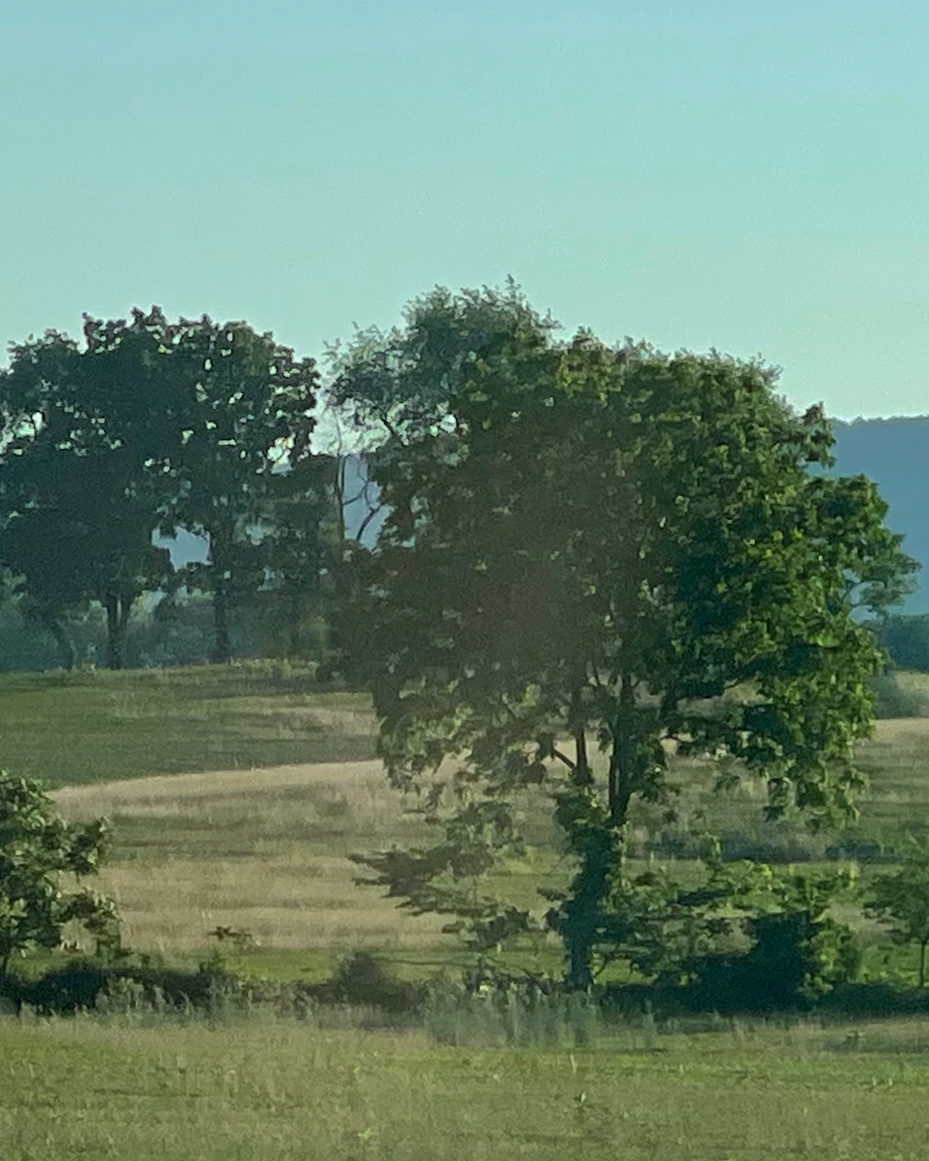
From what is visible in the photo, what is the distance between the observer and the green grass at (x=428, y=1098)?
53.1 feet

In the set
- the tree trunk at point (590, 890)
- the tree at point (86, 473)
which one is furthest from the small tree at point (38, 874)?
the tree at point (86, 473)

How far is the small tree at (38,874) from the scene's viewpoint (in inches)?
1254

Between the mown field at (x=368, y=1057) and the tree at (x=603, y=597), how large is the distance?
2117 mm

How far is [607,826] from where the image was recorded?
34.4m

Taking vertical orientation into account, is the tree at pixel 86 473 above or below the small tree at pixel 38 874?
above

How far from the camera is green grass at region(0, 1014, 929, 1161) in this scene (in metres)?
16.2

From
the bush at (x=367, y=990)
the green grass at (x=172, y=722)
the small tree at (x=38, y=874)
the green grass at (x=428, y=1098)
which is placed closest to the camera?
the green grass at (x=428, y=1098)

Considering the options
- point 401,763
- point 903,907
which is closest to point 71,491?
point 401,763

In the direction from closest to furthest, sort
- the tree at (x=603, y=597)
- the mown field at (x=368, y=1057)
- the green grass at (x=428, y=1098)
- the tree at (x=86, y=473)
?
the green grass at (x=428, y=1098) < the mown field at (x=368, y=1057) < the tree at (x=603, y=597) < the tree at (x=86, y=473)

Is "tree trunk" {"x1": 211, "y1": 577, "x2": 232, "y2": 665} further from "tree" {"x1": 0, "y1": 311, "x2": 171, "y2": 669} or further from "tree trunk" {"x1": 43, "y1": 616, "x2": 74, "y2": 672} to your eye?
"tree trunk" {"x1": 43, "y1": 616, "x2": 74, "y2": 672}

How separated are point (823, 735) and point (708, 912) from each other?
3217 mm

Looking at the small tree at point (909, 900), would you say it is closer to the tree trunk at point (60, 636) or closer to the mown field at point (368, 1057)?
the mown field at point (368, 1057)

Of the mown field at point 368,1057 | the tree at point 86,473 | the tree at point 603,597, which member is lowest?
the mown field at point 368,1057

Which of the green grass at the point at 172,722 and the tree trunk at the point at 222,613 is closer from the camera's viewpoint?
the green grass at the point at 172,722
